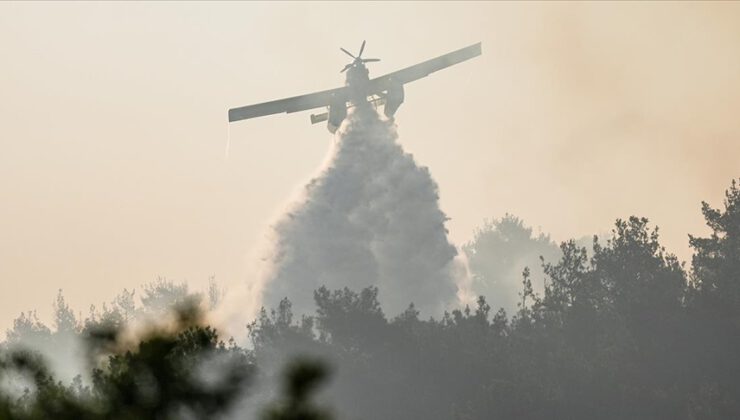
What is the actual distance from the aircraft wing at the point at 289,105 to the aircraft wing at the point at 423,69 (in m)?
2.66

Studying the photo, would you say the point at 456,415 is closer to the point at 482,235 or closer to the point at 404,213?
the point at 404,213

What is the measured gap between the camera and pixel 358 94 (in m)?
103

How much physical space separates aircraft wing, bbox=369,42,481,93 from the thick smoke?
6.14 m

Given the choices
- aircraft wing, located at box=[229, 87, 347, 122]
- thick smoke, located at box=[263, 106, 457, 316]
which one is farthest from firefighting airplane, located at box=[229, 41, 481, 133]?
thick smoke, located at box=[263, 106, 457, 316]

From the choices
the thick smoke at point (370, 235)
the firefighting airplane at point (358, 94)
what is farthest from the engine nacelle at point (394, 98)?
the thick smoke at point (370, 235)

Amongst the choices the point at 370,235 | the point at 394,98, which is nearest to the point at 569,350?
the point at 394,98

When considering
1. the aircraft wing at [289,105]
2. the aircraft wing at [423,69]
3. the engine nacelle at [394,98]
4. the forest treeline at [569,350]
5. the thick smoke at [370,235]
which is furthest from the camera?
the thick smoke at [370,235]

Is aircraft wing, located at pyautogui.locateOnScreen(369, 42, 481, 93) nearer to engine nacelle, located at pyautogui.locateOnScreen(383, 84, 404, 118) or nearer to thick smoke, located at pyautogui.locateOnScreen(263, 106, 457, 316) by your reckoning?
engine nacelle, located at pyautogui.locateOnScreen(383, 84, 404, 118)

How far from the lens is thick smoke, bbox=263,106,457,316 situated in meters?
111

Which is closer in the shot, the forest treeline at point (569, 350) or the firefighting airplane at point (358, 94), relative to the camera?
the forest treeline at point (569, 350)

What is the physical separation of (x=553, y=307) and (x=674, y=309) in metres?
9.15

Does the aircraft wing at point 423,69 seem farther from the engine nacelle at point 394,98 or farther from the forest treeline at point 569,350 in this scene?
the forest treeline at point 569,350

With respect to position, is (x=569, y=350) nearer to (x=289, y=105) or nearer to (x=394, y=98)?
(x=394, y=98)

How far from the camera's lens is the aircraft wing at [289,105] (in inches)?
4082
